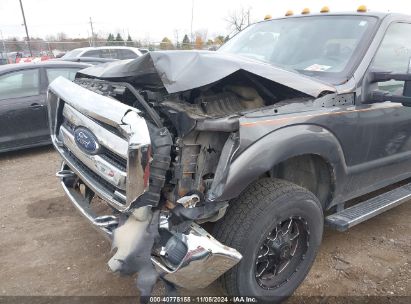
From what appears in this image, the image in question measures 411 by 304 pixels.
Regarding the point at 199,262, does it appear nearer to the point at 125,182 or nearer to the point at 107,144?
the point at 125,182

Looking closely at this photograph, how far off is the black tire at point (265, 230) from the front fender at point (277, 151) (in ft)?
0.62

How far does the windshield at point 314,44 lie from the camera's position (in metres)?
3.12

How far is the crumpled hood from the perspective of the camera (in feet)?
7.76

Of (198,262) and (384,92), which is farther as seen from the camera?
(384,92)

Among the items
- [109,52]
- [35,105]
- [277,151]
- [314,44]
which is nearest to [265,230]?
[277,151]

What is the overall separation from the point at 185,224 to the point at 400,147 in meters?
2.30

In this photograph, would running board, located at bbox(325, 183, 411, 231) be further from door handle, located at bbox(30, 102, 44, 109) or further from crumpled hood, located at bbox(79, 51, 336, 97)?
door handle, located at bbox(30, 102, 44, 109)

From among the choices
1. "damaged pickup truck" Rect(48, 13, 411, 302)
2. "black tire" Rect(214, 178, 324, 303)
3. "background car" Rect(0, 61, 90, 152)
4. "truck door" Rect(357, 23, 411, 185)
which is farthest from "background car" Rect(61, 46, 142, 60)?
"black tire" Rect(214, 178, 324, 303)

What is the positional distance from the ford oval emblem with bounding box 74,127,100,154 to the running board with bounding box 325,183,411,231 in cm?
179

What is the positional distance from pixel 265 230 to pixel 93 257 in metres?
1.60

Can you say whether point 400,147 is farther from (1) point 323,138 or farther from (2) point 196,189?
(2) point 196,189

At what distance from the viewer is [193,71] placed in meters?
2.42

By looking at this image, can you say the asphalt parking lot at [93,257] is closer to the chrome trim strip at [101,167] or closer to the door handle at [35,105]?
the chrome trim strip at [101,167]

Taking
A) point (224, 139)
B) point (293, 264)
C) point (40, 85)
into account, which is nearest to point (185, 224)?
point (224, 139)
